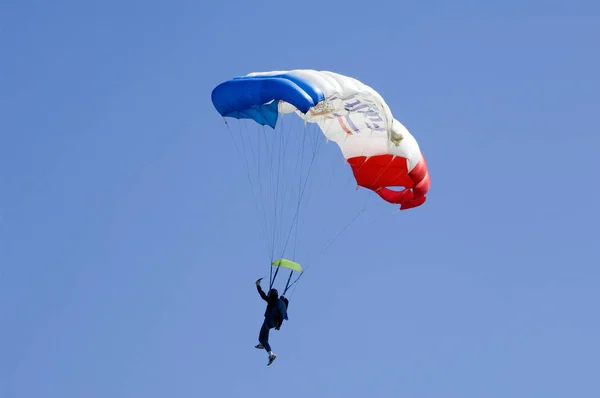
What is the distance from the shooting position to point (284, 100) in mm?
26016

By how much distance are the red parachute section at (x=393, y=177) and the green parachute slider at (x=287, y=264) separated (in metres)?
3.10

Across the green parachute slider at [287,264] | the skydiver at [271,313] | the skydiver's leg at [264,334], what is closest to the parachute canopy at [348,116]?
the green parachute slider at [287,264]

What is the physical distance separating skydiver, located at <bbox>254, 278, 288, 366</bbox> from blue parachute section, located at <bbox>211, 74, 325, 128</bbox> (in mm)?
3431

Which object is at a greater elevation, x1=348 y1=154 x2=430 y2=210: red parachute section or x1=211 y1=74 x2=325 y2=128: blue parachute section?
x1=211 y1=74 x2=325 y2=128: blue parachute section

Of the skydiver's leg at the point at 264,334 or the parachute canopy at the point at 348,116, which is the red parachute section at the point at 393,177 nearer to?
the parachute canopy at the point at 348,116

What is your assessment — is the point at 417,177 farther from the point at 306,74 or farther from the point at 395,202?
the point at 306,74

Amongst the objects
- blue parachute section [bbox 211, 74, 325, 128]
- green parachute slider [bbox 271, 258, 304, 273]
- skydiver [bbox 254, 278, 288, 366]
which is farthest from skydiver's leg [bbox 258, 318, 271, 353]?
blue parachute section [bbox 211, 74, 325, 128]

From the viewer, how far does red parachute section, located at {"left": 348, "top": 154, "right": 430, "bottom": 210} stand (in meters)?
28.3

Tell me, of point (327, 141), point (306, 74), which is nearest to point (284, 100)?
point (306, 74)

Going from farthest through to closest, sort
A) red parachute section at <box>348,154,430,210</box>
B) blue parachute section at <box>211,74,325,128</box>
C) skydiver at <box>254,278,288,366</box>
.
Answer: red parachute section at <box>348,154,430,210</box>
skydiver at <box>254,278,288,366</box>
blue parachute section at <box>211,74,325,128</box>

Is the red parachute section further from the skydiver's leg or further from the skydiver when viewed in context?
the skydiver's leg

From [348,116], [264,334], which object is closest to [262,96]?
[348,116]

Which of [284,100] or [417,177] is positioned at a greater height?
[284,100]

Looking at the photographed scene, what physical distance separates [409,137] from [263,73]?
3317mm
